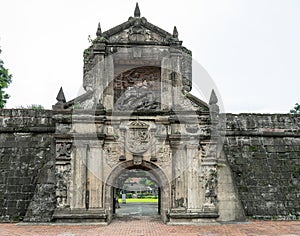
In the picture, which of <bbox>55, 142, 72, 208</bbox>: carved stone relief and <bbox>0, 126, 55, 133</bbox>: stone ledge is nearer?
<bbox>55, 142, 72, 208</bbox>: carved stone relief

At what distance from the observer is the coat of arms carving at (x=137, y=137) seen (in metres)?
12.5

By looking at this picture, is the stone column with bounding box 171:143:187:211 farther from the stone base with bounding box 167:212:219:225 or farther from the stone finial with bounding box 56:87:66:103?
the stone finial with bounding box 56:87:66:103

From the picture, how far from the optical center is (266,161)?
14.9 m

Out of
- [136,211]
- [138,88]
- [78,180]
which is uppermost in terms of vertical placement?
[138,88]

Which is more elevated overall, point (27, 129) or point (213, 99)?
point (213, 99)

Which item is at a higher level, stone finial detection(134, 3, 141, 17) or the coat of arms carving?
stone finial detection(134, 3, 141, 17)

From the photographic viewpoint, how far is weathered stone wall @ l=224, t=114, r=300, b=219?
44.5 ft

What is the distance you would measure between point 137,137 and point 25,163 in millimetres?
4630

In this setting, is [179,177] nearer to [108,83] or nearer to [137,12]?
[108,83]

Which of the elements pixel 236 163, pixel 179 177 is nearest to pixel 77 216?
pixel 179 177

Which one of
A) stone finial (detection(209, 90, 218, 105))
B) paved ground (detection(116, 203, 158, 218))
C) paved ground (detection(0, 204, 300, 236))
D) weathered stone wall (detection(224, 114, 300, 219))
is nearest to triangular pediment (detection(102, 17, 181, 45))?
stone finial (detection(209, 90, 218, 105))

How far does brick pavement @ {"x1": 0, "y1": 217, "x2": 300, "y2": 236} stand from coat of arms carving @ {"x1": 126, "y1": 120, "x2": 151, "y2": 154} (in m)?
2.59

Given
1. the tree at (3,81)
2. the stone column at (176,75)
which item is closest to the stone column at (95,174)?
the stone column at (176,75)

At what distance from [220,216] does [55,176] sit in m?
5.91
